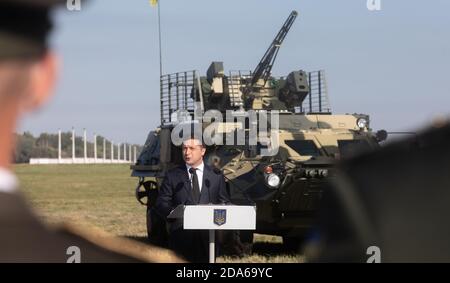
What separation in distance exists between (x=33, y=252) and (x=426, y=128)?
0.39m

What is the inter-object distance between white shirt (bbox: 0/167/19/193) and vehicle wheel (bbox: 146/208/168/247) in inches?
260

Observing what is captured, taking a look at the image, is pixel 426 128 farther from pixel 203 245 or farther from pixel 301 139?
pixel 301 139

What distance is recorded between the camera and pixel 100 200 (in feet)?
53.2

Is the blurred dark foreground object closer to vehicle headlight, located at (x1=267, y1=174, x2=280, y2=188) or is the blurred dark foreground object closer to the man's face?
the man's face

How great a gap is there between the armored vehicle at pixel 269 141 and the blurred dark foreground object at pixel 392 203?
5.89 meters

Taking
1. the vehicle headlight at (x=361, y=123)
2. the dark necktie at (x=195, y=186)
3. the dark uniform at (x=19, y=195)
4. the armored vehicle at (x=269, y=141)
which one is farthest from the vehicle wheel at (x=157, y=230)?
the dark uniform at (x=19, y=195)

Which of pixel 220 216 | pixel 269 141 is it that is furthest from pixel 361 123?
pixel 220 216

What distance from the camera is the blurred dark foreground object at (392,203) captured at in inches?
26.4

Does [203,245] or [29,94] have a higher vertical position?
[29,94]

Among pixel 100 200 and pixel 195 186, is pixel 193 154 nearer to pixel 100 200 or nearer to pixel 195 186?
pixel 195 186

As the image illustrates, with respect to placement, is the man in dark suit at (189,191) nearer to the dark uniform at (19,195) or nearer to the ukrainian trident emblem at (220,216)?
the ukrainian trident emblem at (220,216)

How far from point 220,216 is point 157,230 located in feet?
11.5
